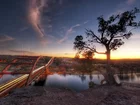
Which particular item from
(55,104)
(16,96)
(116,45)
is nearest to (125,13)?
(116,45)

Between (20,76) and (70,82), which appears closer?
(20,76)

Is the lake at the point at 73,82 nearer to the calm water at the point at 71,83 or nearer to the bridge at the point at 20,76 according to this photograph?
the calm water at the point at 71,83

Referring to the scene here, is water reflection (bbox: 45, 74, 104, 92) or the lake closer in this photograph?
water reflection (bbox: 45, 74, 104, 92)

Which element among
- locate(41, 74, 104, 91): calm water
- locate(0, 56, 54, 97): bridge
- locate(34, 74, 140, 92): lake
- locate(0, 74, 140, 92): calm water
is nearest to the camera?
locate(0, 56, 54, 97): bridge

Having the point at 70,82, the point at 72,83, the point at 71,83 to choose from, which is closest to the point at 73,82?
the point at 70,82

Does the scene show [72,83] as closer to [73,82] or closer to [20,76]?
[73,82]

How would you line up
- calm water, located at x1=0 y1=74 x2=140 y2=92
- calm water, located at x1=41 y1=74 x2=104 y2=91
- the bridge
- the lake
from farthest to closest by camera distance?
the lake → calm water, located at x1=41 y1=74 x2=104 y2=91 → calm water, located at x1=0 y1=74 x2=140 y2=92 → the bridge

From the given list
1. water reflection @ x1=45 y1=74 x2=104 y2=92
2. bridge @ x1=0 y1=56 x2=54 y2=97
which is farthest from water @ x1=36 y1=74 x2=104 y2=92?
bridge @ x1=0 y1=56 x2=54 y2=97

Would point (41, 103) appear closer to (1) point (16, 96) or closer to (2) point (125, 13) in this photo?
(1) point (16, 96)

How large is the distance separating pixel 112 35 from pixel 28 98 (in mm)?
13600

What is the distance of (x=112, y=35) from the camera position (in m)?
16.4

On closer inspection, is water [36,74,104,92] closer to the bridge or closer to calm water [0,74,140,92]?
calm water [0,74,140,92]

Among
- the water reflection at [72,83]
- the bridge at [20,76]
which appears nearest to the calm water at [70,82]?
the water reflection at [72,83]

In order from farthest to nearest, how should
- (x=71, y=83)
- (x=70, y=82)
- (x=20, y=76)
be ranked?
(x=70, y=82) < (x=71, y=83) < (x=20, y=76)
